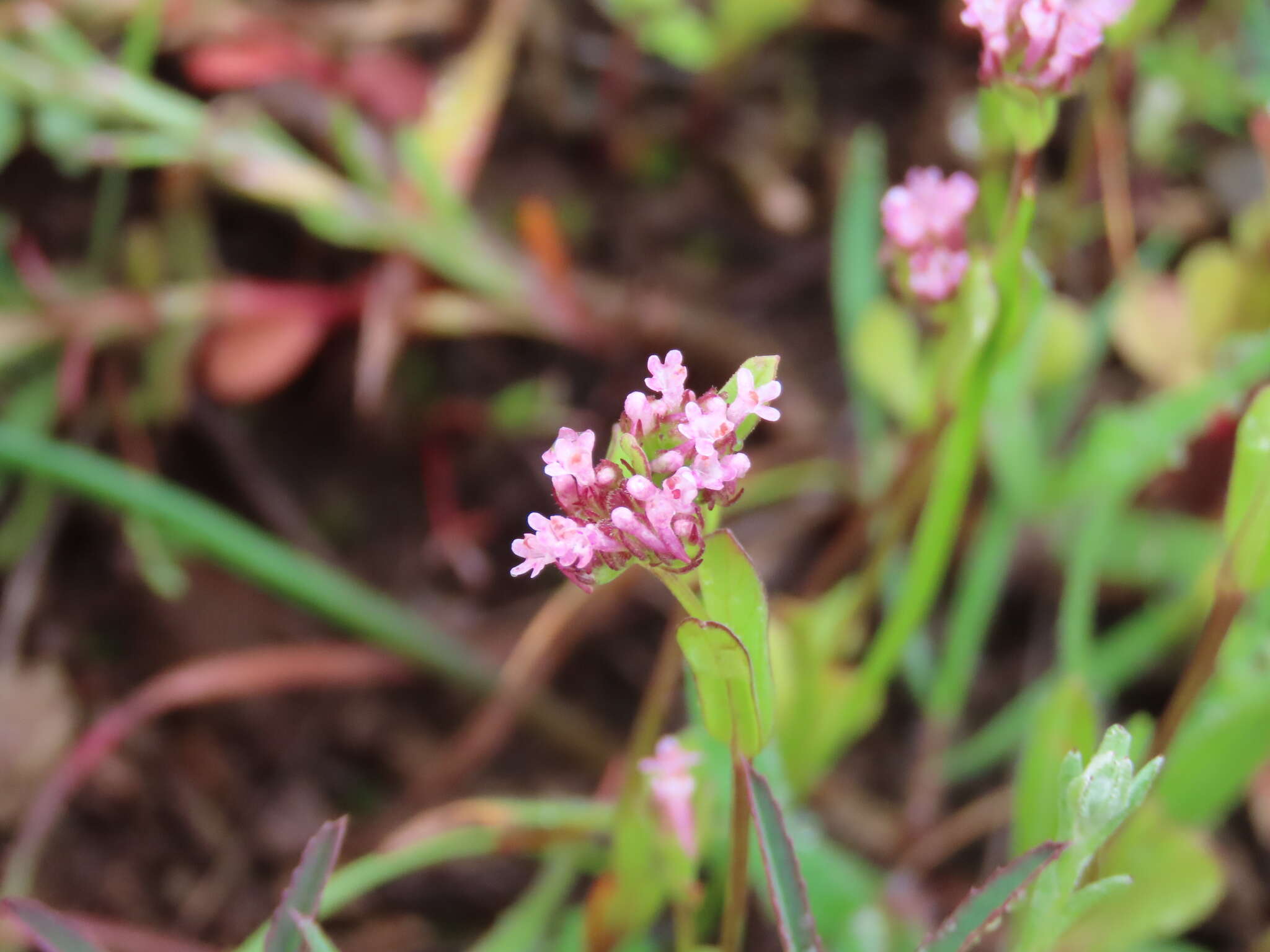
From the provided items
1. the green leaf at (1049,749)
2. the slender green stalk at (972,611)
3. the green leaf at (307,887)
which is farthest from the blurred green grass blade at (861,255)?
the green leaf at (307,887)

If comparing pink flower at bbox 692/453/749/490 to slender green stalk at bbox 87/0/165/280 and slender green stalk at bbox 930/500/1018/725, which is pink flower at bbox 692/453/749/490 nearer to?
slender green stalk at bbox 930/500/1018/725

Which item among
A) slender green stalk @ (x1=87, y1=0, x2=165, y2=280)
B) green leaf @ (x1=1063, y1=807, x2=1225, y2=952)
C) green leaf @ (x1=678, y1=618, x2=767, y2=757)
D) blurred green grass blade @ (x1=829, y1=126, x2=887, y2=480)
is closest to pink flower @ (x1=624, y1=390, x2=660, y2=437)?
green leaf @ (x1=678, y1=618, x2=767, y2=757)

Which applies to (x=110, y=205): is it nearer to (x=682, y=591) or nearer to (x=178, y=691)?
(x=178, y=691)

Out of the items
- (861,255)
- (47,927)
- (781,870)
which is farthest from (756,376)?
(861,255)

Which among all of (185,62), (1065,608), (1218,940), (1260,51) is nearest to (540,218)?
(185,62)

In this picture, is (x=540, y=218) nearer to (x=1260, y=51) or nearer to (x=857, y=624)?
(x=857, y=624)
